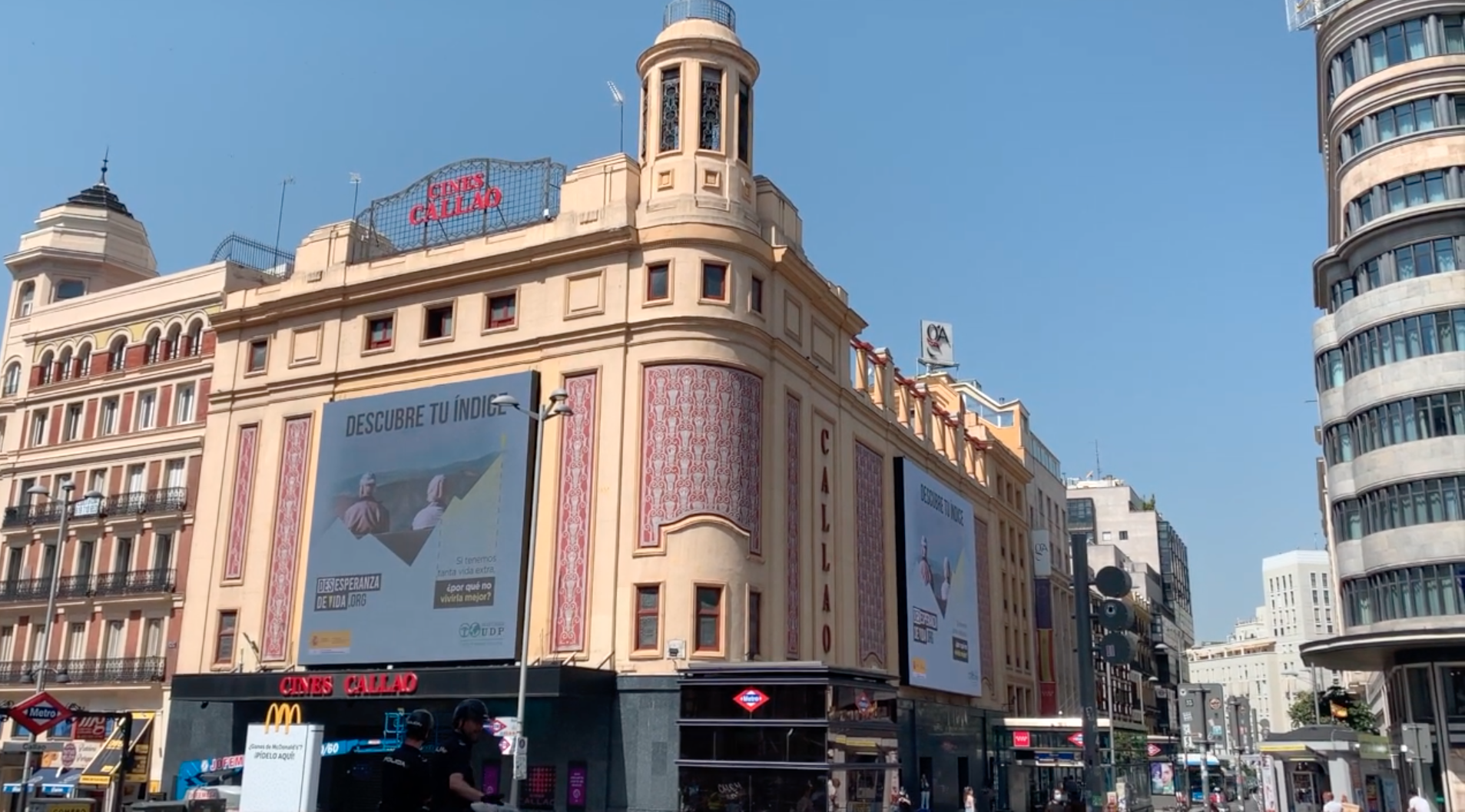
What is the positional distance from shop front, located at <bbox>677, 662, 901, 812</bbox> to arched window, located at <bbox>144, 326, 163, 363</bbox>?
29.6 meters

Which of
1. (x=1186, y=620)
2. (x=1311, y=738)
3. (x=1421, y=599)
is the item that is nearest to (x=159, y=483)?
(x=1311, y=738)

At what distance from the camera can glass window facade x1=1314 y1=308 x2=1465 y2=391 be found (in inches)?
1823

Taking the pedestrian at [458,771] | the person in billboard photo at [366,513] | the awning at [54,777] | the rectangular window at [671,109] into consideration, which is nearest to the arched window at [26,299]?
the awning at [54,777]

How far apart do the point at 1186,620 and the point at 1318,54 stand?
106484 millimetres

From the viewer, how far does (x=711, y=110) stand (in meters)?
38.3

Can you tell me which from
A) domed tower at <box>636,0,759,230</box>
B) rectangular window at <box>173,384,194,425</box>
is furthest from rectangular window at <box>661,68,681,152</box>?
rectangular window at <box>173,384,194,425</box>

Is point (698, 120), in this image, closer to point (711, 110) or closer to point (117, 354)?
point (711, 110)

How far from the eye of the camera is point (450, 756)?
934 centimetres

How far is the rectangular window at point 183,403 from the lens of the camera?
45.7 metres

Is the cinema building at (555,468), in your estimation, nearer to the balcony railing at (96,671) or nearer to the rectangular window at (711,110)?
the rectangular window at (711,110)

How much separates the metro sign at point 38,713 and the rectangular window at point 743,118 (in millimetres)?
23499

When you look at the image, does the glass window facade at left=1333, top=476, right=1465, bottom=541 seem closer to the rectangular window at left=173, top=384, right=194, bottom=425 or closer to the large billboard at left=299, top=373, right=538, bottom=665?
the large billboard at left=299, top=373, right=538, bottom=665

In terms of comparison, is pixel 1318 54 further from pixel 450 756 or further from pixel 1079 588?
pixel 450 756

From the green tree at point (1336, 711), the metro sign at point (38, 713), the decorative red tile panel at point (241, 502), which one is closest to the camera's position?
the metro sign at point (38, 713)
